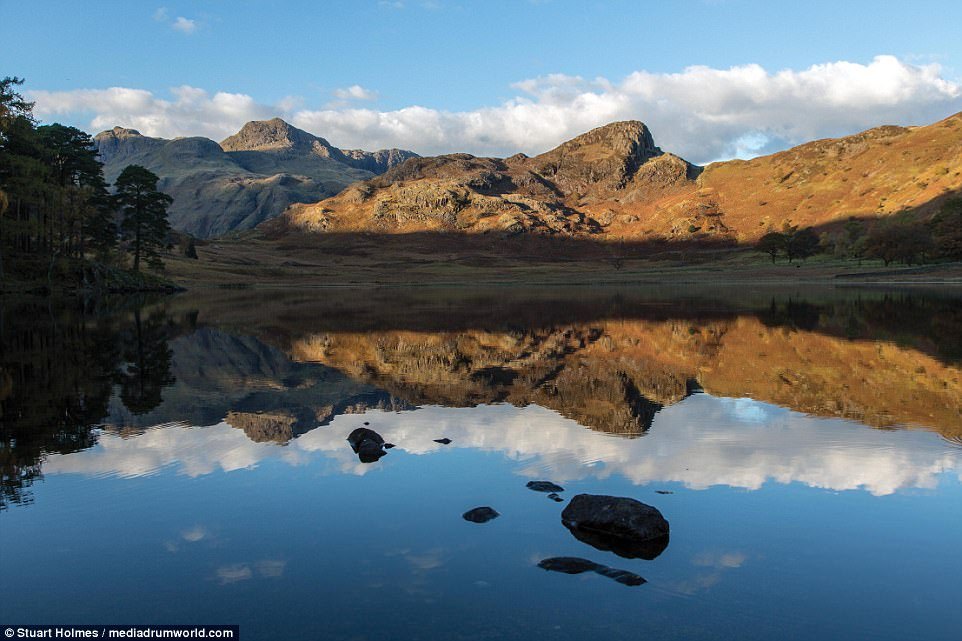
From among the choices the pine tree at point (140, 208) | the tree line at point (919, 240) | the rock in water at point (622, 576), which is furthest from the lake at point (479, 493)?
the tree line at point (919, 240)

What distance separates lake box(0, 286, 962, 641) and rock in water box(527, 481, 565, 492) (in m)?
0.33

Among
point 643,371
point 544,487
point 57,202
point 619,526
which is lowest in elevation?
point 643,371

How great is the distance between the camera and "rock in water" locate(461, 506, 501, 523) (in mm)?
12766

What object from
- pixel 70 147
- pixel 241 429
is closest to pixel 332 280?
pixel 70 147

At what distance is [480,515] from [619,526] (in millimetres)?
2835

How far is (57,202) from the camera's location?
77.4 m

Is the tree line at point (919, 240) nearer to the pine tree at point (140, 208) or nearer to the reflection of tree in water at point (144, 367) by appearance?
the reflection of tree in water at point (144, 367)

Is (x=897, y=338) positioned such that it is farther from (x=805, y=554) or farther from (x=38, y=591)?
(x=38, y=591)

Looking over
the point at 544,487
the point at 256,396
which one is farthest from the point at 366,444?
the point at 256,396

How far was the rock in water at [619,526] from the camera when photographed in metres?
11.5

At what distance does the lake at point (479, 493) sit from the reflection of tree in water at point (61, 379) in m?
0.17

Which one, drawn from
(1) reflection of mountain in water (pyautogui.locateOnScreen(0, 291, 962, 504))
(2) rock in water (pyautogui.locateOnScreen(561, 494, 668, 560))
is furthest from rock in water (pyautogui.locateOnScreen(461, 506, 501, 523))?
(1) reflection of mountain in water (pyautogui.locateOnScreen(0, 291, 962, 504))

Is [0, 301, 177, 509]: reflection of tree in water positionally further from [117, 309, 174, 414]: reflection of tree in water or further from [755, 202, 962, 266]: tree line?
[755, 202, 962, 266]: tree line

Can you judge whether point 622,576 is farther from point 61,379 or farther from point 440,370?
point 61,379
